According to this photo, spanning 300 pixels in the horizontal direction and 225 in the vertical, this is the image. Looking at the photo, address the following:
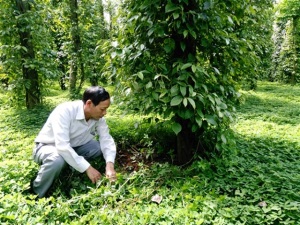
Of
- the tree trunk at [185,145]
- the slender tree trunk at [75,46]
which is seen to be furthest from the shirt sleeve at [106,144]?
the slender tree trunk at [75,46]

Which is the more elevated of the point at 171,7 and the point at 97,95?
the point at 171,7

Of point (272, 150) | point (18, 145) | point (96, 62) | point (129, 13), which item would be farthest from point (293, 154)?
point (96, 62)

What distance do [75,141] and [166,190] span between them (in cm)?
→ 109

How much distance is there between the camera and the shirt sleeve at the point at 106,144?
263cm

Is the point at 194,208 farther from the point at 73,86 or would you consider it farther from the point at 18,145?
the point at 73,86

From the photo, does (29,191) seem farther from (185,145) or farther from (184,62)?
(184,62)

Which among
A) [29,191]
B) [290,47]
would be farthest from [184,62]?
[290,47]

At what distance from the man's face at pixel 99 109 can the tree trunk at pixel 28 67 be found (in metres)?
3.01

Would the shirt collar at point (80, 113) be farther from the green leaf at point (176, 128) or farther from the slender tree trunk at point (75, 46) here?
the slender tree trunk at point (75, 46)

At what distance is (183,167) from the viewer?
2746 mm

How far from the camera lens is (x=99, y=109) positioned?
101 inches

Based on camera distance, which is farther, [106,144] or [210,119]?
[106,144]

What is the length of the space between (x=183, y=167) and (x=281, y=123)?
298 centimetres

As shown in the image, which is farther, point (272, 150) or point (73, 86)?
point (73, 86)
